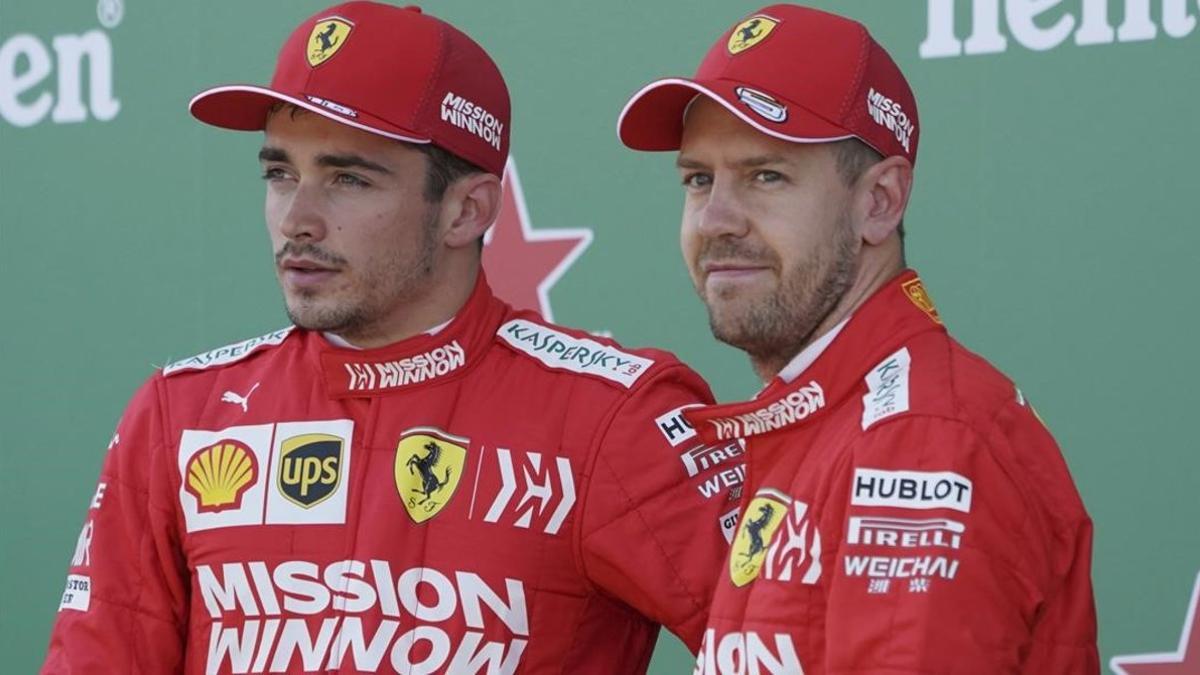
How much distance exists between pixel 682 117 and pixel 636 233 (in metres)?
0.67

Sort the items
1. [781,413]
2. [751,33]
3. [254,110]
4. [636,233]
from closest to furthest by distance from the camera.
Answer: [781,413] < [751,33] < [254,110] < [636,233]

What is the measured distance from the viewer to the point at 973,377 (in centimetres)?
166

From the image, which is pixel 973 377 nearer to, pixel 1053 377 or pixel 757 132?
pixel 757 132

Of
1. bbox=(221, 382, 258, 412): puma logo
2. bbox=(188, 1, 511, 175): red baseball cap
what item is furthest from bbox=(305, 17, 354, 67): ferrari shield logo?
bbox=(221, 382, 258, 412): puma logo

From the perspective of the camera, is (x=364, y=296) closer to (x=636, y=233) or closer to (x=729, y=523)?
(x=729, y=523)

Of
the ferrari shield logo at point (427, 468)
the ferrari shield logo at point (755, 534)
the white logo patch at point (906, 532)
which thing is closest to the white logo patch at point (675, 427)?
the ferrari shield logo at point (427, 468)

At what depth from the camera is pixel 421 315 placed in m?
2.15

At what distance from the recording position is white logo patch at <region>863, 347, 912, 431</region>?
64.6 inches

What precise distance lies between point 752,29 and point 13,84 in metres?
1.47

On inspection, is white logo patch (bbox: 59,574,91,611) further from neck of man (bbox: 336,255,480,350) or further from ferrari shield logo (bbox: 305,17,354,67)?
ferrari shield logo (bbox: 305,17,354,67)

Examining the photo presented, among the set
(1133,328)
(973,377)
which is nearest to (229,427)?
(973,377)

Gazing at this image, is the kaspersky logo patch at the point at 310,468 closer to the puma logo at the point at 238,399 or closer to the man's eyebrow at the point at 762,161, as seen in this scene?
the puma logo at the point at 238,399

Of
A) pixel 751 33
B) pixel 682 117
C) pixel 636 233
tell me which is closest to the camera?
pixel 751 33

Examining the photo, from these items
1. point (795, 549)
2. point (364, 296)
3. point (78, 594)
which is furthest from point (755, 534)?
point (78, 594)
